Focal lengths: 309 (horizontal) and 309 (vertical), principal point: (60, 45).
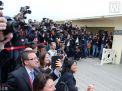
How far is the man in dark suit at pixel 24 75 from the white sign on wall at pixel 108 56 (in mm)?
10013

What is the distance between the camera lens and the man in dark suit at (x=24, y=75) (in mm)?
3312

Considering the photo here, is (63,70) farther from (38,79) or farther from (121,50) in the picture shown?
(121,50)

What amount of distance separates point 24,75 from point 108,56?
1071 cm

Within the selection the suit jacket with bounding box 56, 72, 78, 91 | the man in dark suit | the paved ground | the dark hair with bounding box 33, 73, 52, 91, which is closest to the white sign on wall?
the paved ground

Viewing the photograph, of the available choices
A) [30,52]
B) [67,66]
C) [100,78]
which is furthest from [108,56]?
[30,52]

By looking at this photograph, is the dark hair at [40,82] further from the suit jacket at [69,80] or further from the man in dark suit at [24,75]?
the suit jacket at [69,80]

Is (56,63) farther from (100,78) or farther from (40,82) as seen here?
(100,78)

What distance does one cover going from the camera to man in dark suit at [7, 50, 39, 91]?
331cm

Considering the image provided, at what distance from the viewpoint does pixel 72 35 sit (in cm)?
1391

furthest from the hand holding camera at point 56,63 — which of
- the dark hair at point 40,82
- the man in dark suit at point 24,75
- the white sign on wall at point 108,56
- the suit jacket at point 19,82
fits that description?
the white sign on wall at point 108,56

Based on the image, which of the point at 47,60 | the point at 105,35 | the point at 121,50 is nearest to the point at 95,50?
the point at 105,35

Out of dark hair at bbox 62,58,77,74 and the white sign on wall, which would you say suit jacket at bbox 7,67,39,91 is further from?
the white sign on wall

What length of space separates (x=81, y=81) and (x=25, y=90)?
5.94 metres

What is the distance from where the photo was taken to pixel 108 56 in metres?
13.9
